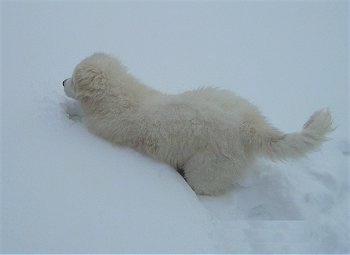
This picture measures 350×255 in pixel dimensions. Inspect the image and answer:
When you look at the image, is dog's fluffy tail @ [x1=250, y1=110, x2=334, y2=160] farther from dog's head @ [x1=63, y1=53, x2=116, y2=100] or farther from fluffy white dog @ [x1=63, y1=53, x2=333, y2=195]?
dog's head @ [x1=63, y1=53, x2=116, y2=100]

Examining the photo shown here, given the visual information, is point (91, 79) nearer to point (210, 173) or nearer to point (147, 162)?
point (147, 162)

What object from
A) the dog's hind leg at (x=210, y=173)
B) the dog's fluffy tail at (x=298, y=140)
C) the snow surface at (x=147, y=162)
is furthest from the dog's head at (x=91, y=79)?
the dog's fluffy tail at (x=298, y=140)

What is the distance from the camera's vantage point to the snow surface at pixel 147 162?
2.86m

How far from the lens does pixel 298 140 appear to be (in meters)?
3.69

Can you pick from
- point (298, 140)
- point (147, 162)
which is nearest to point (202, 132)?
point (147, 162)

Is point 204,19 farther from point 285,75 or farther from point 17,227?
point 17,227

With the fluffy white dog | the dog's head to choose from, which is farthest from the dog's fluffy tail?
the dog's head

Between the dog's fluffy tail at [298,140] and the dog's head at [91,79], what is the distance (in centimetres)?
162

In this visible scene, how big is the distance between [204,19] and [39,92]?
491 centimetres

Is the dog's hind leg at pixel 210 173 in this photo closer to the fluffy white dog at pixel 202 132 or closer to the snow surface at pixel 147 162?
the fluffy white dog at pixel 202 132

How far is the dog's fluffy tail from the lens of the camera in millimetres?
3684

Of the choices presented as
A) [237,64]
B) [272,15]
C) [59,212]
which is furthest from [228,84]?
[59,212]

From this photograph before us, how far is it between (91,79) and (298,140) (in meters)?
2.06

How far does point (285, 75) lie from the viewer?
6945 mm
